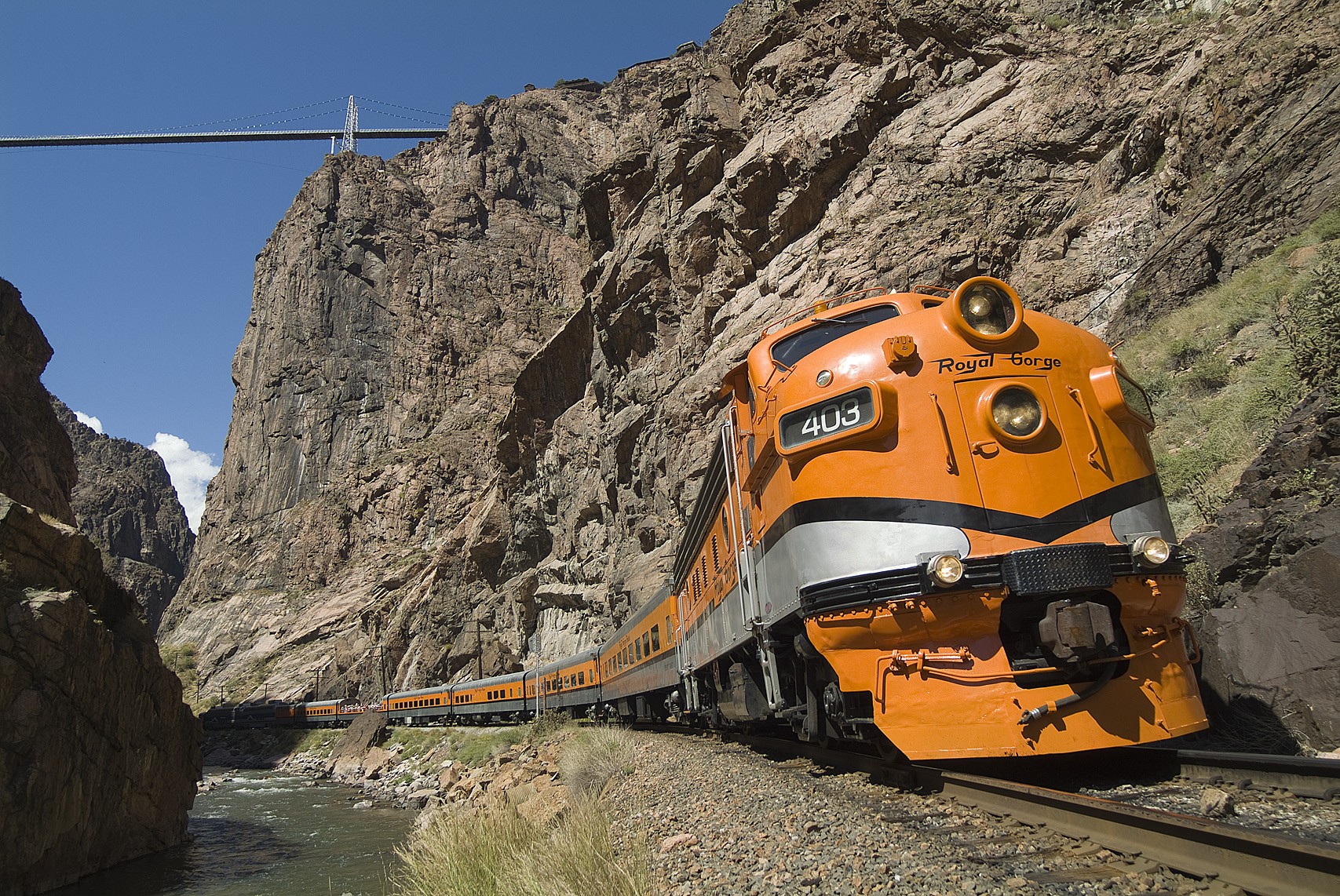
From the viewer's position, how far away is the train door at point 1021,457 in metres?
5.21

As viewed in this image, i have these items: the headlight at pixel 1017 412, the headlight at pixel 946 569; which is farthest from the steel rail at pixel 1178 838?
the headlight at pixel 1017 412

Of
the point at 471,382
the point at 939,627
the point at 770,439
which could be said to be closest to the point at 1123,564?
the point at 939,627

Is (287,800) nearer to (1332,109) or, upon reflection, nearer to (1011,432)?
(1011,432)

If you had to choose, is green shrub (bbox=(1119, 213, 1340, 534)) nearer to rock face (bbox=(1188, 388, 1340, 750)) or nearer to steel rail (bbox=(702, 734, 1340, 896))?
rock face (bbox=(1188, 388, 1340, 750))

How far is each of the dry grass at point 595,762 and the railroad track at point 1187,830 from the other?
4690 millimetres

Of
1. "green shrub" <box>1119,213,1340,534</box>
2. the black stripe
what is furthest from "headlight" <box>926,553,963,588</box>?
"green shrub" <box>1119,213,1340,534</box>

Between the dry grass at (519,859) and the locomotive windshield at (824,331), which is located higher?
the locomotive windshield at (824,331)

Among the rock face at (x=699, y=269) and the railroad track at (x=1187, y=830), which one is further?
the rock face at (x=699, y=269)

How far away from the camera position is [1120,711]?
4.81 m

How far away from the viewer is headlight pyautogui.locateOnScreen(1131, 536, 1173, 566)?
500 centimetres

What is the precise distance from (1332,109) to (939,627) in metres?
17.0

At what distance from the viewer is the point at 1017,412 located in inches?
218

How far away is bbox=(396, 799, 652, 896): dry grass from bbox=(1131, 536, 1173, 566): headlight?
3.84 metres

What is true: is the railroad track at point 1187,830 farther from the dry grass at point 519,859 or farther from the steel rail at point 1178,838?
the dry grass at point 519,859
